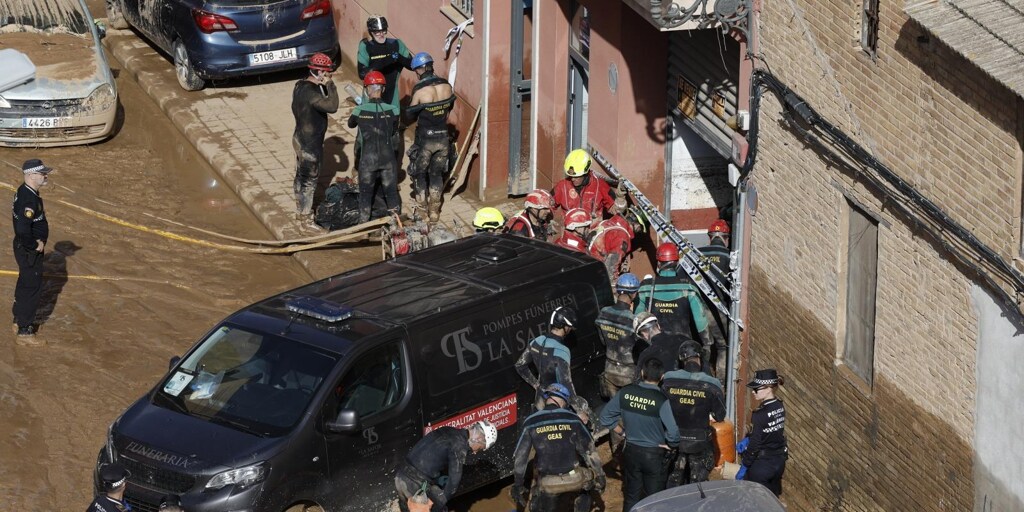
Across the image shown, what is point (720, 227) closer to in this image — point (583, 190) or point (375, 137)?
point (583, 190)

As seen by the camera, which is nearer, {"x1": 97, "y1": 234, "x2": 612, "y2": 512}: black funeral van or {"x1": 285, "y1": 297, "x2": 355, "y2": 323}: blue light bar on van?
{"x1": 97, "y1": 234, "x2": 612, "y2": 512}: black funeral van

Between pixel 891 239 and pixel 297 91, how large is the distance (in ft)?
27.4

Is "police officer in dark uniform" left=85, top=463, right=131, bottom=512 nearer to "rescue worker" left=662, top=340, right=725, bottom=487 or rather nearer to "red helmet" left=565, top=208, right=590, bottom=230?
"rescue worker" left=662, top=340, right=725, bottom=487

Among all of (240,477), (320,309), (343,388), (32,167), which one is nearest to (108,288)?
(32,167)

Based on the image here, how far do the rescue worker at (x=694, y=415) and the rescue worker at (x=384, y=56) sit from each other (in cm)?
797

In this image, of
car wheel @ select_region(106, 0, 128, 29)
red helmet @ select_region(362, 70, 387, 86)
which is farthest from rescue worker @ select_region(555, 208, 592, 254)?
car wheel @ select_region(106, 0, 128, 29)

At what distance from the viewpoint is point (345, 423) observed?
10828 mm

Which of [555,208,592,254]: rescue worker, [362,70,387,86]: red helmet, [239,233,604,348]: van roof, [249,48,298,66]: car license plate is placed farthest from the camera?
[249,48,298,66]: car license plate

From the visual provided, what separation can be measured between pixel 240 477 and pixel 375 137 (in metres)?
7.11

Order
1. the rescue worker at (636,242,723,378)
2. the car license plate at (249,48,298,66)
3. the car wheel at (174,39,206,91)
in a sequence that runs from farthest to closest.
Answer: the car wheel at (174,39,206,91) < the car license plate at (249,48,298,66) < the rescue worker at (636,242,723,378)

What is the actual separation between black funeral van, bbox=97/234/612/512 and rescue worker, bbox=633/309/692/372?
407 mm

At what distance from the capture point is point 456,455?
1070 cm

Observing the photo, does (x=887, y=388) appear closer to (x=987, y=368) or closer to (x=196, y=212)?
(x=987, y=368)

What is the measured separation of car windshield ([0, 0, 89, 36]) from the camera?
2067cm
